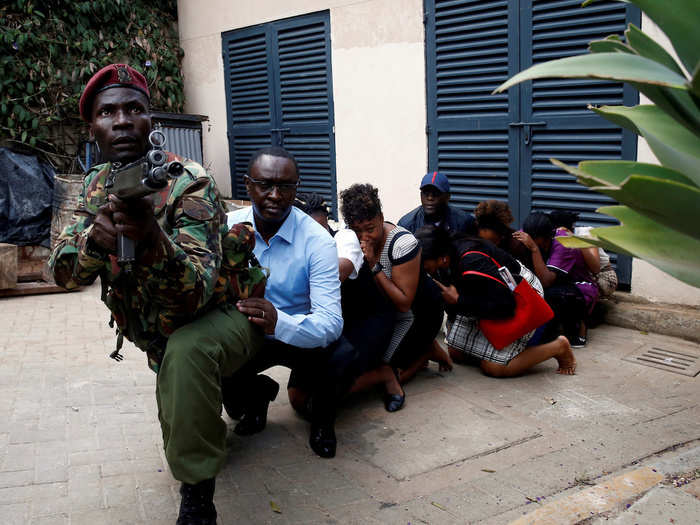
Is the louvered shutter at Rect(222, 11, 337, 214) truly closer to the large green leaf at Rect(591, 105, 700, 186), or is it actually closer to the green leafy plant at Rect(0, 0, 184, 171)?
the green leafy plant at Rect(0, 0, 184, 171)

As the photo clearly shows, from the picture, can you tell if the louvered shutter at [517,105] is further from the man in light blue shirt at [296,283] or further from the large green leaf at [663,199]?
the large green leaf at [663,199]

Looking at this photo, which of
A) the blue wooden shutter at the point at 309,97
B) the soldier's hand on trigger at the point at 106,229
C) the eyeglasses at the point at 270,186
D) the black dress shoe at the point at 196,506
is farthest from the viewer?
the blue wooden shutter at the point at 309,97

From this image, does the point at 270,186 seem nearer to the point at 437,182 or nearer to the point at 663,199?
→ the point at 437,182

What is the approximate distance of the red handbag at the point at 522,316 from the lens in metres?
3.99

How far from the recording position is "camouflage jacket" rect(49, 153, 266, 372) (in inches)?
91.5

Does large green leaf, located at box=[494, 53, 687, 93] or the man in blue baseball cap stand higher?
large green leaf, located at box=[494, 53, 687, 93]

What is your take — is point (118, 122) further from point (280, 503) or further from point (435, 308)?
A: point (435, 308)

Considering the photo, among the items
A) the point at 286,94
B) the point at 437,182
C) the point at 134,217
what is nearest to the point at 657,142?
the point at 134,217

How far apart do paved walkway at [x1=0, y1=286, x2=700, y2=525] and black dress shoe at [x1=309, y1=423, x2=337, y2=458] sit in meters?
0.05

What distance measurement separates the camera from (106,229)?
→ 7.25 ft

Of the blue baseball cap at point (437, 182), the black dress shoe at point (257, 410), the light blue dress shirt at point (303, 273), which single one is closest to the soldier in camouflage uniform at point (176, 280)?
the light blue dress shirt at point (303, 273)

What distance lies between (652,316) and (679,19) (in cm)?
417

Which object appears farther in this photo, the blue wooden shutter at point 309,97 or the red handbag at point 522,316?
the blue wooden shutter at point 309,97

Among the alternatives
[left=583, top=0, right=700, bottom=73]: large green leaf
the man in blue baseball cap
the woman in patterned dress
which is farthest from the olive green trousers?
the man in blue baseball cap
